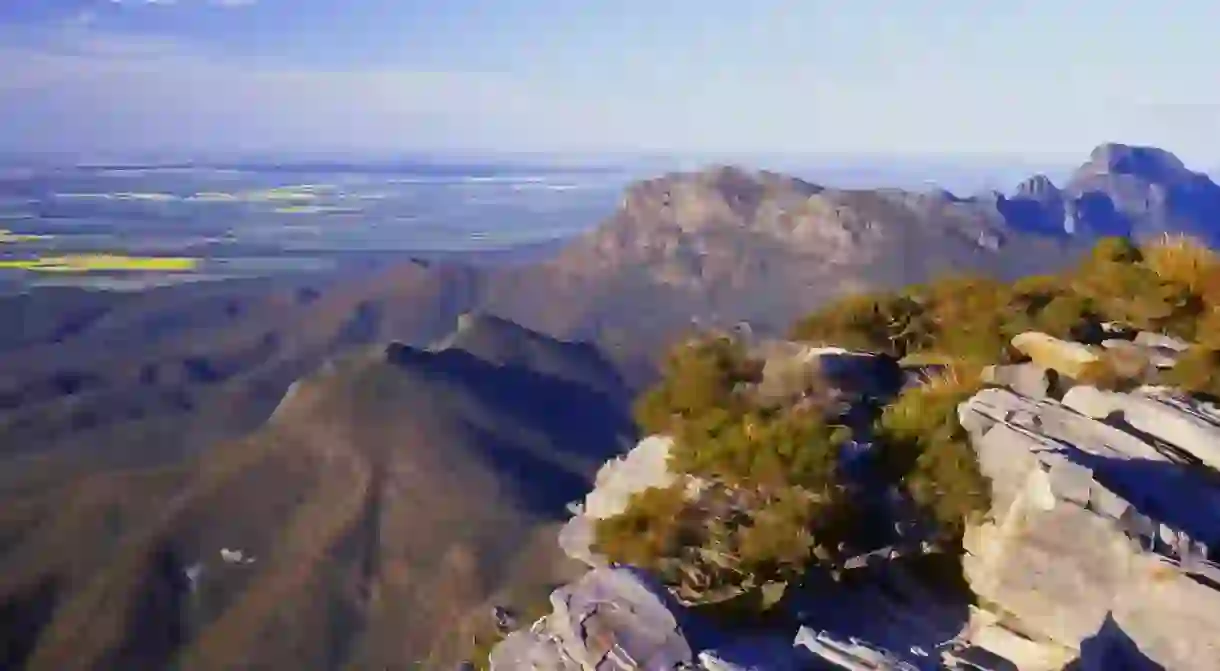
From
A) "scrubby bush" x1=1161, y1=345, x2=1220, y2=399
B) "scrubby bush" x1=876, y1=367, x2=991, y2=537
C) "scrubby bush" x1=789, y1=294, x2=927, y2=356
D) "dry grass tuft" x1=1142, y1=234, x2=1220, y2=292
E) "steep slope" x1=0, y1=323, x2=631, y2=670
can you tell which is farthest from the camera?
"steep slope" x1=0, y1=323, x2=631, y2=670

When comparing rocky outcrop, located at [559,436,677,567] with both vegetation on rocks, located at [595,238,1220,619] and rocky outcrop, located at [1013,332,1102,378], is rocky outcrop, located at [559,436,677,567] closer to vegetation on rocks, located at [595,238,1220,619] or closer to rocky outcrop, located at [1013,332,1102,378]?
vegetation on rocks, located at [595,238,1220,619]

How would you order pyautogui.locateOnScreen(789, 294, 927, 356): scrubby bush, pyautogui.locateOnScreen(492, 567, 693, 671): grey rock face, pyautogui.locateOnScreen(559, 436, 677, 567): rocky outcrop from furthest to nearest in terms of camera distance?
1. pyautogui.locateOnScreen(789, 294, 927, 356): scrubby bush
2. pyautogui.locateOnScreen(559, 436, 677, 567): rocky outcrop
3. pyautogui.locateOnScreen(492, 567, 693, 671): grey rock face

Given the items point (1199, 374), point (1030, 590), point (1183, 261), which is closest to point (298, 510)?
point (1183, 261)

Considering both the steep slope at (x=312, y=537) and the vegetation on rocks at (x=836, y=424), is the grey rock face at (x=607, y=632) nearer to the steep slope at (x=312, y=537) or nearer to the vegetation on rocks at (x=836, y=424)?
the vegetation on rocks at (x=836, y=424)

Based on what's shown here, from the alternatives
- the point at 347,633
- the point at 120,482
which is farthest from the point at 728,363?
the point at 120,482

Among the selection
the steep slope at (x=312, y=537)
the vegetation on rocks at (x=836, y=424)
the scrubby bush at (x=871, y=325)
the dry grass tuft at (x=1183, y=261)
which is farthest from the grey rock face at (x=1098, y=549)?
the steep slope at (x=312, y=537)

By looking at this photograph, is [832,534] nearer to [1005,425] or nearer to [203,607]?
[1005,425]

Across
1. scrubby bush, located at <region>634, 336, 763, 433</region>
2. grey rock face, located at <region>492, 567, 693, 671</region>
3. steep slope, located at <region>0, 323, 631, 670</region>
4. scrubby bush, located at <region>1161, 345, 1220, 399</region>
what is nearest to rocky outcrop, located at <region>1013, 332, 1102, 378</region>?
scrubby bush, located at <region>1161, 345, 1220, 399</region>
